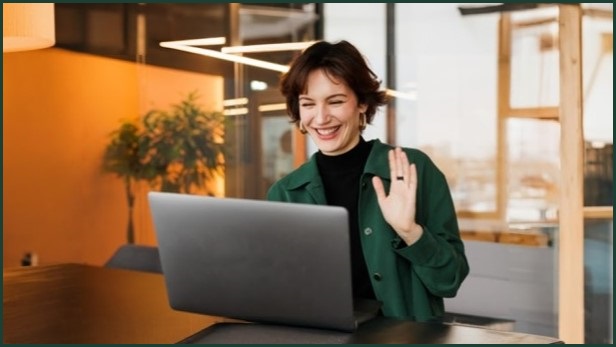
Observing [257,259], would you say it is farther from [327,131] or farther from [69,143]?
[69,143]

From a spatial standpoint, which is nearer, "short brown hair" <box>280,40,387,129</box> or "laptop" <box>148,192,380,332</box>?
"laptop" <box>148,192,380,332</box>

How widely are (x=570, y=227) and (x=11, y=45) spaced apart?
302 cm

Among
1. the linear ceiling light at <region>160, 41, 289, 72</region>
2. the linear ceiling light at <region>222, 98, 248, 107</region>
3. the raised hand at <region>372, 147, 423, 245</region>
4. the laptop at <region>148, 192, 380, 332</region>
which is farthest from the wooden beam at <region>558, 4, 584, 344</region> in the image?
the laptop at <region>148, 192, 380, 332</region>

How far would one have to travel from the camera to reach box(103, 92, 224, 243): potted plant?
6613mm

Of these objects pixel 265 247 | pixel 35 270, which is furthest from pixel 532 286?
pixel 265 247

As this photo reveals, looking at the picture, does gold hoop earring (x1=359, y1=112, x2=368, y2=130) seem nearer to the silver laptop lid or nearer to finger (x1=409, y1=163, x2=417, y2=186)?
finger (x1=409, y1=163, x2=417, y2=186)

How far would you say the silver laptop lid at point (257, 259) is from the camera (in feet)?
6.00

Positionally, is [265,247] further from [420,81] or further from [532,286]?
[420,81]

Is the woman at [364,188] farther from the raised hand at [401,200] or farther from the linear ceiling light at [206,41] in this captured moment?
the linear ceiling light at [206,41]

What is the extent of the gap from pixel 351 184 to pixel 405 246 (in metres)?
0.27

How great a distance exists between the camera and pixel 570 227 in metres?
5.03

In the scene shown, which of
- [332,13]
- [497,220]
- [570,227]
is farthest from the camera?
[332,13]

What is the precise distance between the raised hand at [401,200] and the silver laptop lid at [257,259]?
0.36 metres

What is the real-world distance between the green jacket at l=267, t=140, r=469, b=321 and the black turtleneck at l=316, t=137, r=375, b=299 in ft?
0.14
